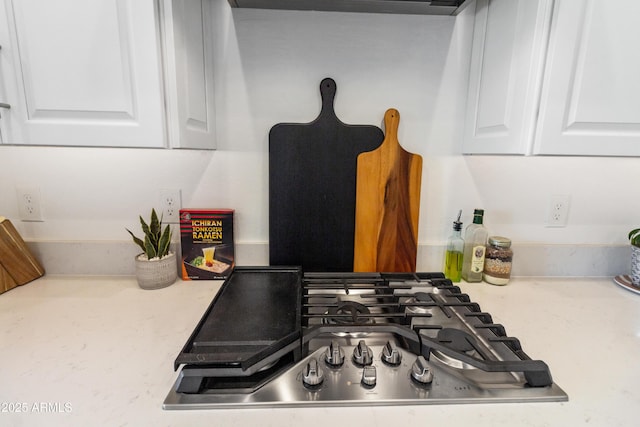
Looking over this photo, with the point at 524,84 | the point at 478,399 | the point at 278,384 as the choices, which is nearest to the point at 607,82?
the point at 524,84

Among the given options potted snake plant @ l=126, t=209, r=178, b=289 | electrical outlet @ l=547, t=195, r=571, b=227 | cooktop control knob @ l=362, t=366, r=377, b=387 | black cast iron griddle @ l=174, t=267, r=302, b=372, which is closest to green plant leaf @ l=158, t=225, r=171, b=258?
potted snake plant @ l=126, t=209, r=178, b=289

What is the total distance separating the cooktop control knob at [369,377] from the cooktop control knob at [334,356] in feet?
0.19

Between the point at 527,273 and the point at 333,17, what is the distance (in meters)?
1.13

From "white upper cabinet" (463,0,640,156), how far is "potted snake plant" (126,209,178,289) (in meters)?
1.07

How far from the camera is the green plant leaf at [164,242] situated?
3.58ft

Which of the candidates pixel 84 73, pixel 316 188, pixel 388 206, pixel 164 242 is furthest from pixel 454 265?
pixel 84 73

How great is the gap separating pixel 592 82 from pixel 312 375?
0.95 m

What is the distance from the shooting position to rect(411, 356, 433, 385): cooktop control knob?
2.13 feet

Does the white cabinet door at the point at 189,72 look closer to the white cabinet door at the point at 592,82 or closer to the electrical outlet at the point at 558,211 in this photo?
the white cabinet door at the point at 592,82

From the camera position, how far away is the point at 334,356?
2.26 ft

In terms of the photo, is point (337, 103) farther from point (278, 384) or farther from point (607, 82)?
point (278, 384)

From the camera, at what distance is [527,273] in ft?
4.07

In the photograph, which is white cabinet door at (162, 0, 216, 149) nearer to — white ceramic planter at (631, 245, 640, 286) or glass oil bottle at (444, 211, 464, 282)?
glass oil bottle at (444, 211, 464, 282)

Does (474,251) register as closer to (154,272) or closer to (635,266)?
(635,266)
